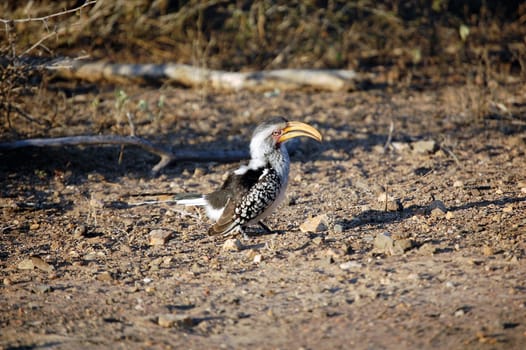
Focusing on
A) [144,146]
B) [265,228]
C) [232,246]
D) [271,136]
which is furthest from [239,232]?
[144,146]

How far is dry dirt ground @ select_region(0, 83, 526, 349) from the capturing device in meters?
4.43

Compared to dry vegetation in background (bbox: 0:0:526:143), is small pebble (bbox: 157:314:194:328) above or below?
below

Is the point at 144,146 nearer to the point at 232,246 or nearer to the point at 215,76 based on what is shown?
the point at 232,246

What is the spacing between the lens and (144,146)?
7.58 metres

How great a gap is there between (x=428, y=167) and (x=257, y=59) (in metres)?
4.15

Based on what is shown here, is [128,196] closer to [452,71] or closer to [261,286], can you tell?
[261,286]

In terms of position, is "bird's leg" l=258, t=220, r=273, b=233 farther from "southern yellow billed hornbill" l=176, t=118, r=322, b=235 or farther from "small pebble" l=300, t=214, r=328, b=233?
"small pebble" l=300, t=214, r=328, b=233

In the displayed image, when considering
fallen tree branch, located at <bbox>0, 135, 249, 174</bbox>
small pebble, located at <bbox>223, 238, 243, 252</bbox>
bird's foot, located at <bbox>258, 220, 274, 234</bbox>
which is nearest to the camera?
small pebble, located at <bbox>223, 238, 243, 252</bbox>

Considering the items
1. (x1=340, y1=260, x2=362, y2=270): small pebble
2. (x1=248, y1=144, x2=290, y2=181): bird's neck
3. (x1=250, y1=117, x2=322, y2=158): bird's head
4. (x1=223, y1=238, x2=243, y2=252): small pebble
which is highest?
(x1=250, y1=117, x2=322, y2=158): bird's head

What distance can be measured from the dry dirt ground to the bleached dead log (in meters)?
0.26

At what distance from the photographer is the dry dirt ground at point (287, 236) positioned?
4430 millimetres

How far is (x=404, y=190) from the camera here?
6996 millimetres

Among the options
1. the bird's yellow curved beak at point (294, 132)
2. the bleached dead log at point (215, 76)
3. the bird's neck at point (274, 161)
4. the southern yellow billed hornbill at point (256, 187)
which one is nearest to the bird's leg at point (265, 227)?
the southern yellow billed hornbill at point (256, 187)

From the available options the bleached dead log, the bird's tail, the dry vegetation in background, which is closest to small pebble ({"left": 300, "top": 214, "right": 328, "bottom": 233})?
the bird's tail
